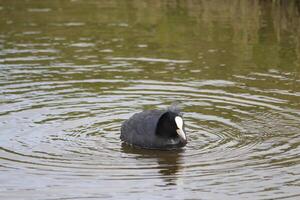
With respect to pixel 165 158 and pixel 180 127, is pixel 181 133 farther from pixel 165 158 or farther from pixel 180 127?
pixel 165 158

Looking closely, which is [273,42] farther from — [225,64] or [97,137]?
[97,137]

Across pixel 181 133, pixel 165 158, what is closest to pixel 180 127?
pixel 181 133

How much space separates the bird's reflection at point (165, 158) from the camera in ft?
35.0

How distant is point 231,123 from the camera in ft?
42.1

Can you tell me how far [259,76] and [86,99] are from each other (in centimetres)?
357

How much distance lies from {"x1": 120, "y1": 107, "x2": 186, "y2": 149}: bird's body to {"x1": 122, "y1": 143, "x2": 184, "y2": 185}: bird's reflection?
0.10 meters

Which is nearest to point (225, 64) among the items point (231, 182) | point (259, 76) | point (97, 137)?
point (259, 76)

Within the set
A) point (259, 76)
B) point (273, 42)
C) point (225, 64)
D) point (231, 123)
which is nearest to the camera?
point (231, 123)

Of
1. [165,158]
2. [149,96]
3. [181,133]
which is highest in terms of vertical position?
[181,133]

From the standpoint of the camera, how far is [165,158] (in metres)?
11.5

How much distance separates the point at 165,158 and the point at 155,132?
53cm

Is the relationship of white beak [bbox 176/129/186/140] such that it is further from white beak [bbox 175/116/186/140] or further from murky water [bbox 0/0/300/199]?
murky water [bbox 0/0/300/199]

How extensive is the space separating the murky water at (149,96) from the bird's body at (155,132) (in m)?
0.17

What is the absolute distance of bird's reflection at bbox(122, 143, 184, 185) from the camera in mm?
10672
